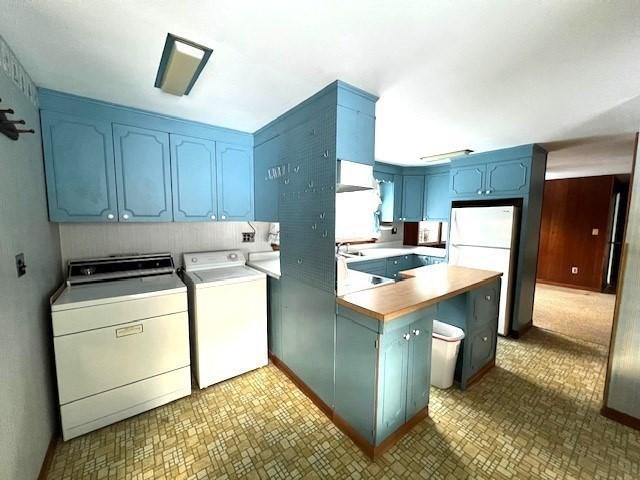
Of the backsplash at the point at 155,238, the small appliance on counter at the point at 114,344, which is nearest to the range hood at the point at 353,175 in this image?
the small appliance on counter at the point at 114,344

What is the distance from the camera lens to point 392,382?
1558mm

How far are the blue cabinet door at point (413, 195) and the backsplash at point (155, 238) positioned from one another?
8.33ft

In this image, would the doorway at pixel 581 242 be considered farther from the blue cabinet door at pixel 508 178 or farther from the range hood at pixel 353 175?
the range hood at pixel 353 175

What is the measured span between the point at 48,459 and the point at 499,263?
4.12 m

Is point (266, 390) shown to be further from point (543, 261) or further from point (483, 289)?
point (543, 261)

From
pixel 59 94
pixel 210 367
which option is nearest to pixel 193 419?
pixel 210 367

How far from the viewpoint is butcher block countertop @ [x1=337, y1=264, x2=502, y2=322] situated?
1478 mm

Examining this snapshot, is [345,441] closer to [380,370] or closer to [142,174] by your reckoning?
[380,370]

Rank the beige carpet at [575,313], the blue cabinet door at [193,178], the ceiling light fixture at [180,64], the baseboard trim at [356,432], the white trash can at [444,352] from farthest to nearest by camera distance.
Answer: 1. the beige carpet at [575,313]
2. the blue cabinet door at [193,178]
3. the white trash can at [444,352]
4. the baseboard trim at [356,432]
5. the ceiling light fixture at [180,64]

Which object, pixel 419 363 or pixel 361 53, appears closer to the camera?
pixel 361 53

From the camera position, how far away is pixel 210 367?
7.13 feet

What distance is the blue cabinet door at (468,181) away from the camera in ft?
10.9

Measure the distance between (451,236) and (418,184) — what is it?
1.29 metres

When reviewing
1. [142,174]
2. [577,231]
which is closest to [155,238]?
[142,174]
